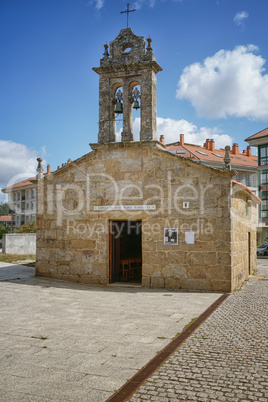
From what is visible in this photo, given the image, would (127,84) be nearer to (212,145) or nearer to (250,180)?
(212,145)

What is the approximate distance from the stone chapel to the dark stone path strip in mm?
3578

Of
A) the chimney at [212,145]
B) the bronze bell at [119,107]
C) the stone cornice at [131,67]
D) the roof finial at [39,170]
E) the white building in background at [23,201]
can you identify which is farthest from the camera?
the white building in background at [23,201]

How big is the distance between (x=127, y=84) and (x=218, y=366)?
30.6 ft

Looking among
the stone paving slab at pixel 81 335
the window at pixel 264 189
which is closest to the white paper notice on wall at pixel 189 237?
the stone paving slab at pixel 81 335

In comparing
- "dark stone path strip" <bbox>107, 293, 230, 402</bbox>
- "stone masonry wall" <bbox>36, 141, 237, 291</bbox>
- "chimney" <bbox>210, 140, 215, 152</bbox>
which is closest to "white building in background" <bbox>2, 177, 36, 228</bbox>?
"chimney" <bbox>210, 140, 215, 152</bbox>

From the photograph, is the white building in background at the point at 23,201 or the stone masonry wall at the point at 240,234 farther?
the white building in background at the point at 23,201

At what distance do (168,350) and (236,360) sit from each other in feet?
3.12

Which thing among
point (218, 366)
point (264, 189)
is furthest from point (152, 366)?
point (264, 189)

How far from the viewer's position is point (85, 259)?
470 inches

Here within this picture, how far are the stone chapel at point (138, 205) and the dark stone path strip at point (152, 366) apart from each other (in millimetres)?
3578

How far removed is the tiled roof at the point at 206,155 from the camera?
41.3 meters

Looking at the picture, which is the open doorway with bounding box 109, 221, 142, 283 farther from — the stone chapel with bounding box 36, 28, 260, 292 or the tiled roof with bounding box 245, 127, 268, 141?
the tiled roof with bounding box 245, 127, 268, 141

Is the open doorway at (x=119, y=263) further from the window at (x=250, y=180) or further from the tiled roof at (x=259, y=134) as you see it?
the window at (x=250, y=180)

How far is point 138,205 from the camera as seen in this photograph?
11344 millimetres
